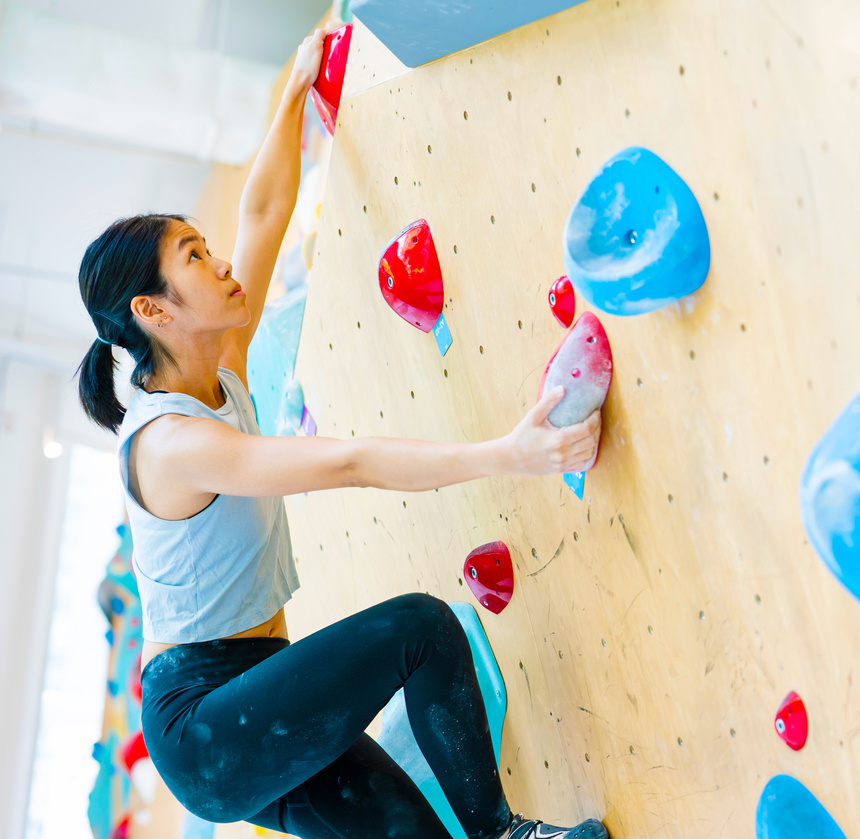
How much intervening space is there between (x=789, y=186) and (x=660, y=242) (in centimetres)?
14

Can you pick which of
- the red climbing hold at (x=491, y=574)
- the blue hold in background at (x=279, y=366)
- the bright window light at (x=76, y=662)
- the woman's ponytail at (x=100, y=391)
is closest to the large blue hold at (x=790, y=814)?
the red climbing hold at (x=491, y=574)

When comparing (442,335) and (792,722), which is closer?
(792,722)

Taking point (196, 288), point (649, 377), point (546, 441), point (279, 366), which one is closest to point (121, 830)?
point (279, 366)

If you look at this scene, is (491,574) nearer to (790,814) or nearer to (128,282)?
(790,814)

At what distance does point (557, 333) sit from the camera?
114 centimetres

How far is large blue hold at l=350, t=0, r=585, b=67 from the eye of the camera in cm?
106

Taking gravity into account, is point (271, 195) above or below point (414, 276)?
above

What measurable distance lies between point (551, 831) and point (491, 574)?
Answer: 0.38 meters

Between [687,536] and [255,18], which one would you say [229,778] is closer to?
[687,536]

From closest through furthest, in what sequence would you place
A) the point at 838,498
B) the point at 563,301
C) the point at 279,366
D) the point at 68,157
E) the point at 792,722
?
the point at 838,498, the point at 792,722, the point at 563,301, the point at 279,366, the point at 68,157

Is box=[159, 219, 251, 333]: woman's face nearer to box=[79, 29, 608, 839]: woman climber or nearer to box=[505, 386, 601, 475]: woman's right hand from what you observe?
box=[79, 29, 608, 839]: woman climber

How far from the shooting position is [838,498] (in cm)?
73

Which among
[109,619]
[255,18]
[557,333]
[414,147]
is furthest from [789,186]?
[109,619]

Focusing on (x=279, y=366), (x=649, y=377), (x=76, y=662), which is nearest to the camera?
(x=649, y=377)
